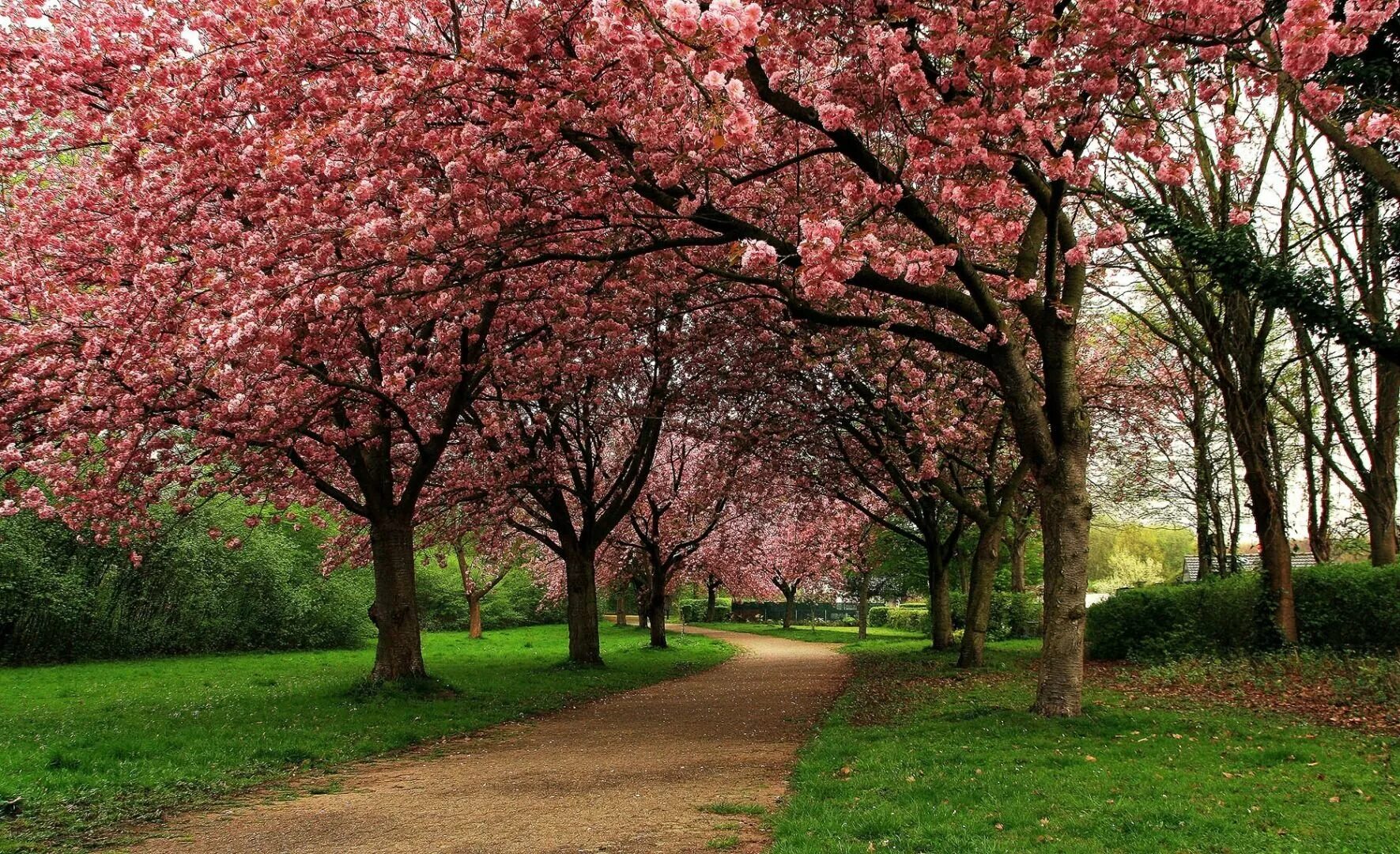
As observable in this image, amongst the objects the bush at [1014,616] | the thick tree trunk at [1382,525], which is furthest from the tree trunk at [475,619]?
the thick tree trunk at [1382,525]

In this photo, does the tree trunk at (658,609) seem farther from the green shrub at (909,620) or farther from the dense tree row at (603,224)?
the green shrub at (909,620)

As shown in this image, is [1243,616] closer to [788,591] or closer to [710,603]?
[788,591]

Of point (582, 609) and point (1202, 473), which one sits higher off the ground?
point (1202, 473)

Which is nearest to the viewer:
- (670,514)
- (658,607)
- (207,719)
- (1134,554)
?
(207,719)

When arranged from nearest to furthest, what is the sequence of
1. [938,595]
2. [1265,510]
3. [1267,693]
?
1. [1267,693]
2. [1265,510]
3. [938,595]

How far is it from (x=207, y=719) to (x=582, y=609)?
9661mm

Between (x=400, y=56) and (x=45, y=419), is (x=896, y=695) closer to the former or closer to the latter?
(x=400, y=56)

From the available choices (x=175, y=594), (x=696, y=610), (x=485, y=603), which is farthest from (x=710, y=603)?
(x=175, y=594)

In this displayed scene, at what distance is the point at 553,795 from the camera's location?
24.9 ft

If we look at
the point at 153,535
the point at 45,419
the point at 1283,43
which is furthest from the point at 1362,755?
the point at 153,535

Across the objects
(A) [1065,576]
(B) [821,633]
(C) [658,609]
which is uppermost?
(A) [1065,576]

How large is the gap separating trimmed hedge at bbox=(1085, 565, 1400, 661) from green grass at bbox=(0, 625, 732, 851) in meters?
10.7

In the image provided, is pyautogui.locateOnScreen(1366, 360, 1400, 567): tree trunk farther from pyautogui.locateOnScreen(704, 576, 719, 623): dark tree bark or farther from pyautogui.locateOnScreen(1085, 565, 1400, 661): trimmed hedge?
pyautogui.locateOnScreen(704, 576, 719, 623): dark tree bark

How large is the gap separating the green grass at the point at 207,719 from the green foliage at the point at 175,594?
1.24m
